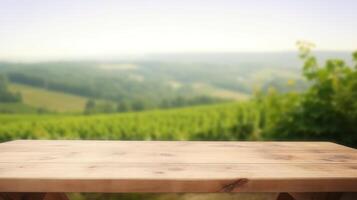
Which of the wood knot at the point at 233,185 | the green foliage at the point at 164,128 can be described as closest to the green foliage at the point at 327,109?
the green foliage at the point at 164,128

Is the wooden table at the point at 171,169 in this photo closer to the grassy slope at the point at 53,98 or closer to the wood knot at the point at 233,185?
the wood knot at the point at 233,185

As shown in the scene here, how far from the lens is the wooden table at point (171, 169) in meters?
1.23

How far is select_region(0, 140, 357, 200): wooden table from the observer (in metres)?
1.23

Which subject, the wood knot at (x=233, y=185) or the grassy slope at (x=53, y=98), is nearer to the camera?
the wood knot at (x=233, y=185)

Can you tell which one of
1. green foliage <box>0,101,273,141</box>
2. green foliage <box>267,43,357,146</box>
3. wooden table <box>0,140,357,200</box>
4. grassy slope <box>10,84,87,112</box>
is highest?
wooden table <box>0,140,357,200</box>

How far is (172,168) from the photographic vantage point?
4.44ft

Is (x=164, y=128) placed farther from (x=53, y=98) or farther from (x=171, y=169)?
(x=53, y=98)

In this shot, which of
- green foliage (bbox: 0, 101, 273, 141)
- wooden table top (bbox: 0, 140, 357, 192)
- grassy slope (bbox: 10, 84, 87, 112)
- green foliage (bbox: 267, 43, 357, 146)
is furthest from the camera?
grassy slope (bbox: 10, 84, 87, 112)

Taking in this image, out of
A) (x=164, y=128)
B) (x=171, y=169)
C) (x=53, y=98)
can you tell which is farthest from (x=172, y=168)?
(x=53, y=98)

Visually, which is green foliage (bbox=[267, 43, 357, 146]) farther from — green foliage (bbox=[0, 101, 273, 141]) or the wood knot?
the wood knot

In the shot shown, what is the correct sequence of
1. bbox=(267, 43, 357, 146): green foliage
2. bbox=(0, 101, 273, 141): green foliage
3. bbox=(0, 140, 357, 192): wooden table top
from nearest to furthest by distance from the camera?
1. bbox=(0, 140, 357, 192): wooden table top
2. bbox=(267, 43, 357, 146): green foliage
3. bbox=(0, 101, 273, 141): green foliage

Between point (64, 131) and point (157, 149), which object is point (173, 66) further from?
point (157, 149)

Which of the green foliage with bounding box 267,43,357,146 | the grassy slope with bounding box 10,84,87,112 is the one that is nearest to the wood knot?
the green foliage with bounding box 267,43,357,146

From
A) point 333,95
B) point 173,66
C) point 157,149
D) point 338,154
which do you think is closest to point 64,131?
point 333,95
